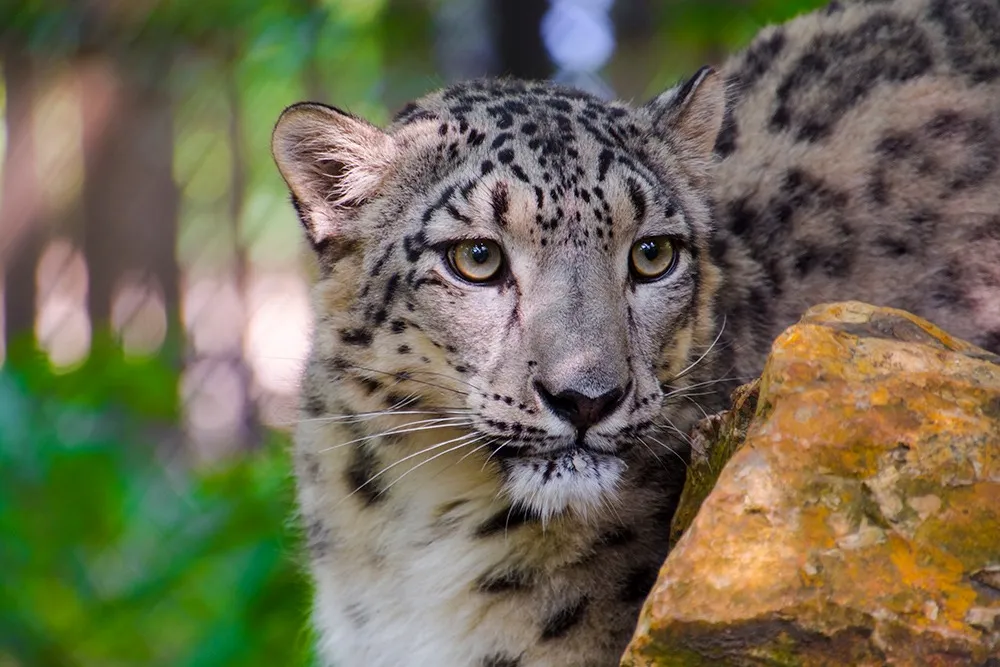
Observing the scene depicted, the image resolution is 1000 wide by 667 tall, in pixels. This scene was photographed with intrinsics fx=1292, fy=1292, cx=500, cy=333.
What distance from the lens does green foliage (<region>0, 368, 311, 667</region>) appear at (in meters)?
4.43

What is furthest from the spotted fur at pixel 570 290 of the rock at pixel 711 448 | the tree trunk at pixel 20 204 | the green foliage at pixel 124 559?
the tree trunk at pixel 20 204

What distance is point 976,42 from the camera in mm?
3920

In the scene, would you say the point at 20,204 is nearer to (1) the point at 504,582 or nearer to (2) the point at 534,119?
(2) the point at 534,119

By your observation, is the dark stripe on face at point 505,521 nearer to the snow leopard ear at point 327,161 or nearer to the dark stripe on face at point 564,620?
the dark stripe on face at point 564,620

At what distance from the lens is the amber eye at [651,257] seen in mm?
3125

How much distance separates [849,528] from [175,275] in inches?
267

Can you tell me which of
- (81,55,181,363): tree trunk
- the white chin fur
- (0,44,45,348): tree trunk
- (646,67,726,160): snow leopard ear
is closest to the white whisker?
the white chin fur

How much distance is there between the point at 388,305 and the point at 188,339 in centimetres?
522

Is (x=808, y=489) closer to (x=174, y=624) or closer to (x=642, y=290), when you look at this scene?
(x=642, y=290)

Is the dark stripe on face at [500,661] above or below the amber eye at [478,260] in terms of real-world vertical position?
below

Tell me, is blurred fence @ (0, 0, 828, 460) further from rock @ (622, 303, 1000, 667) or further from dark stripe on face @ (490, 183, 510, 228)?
rock @ (622, 303, 1000, 667)

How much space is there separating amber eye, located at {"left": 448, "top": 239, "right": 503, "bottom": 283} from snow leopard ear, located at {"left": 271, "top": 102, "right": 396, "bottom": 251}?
0.43 m

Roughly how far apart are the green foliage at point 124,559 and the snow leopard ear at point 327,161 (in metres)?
1.25

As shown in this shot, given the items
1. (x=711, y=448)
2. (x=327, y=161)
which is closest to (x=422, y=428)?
(x=711, y=448)
